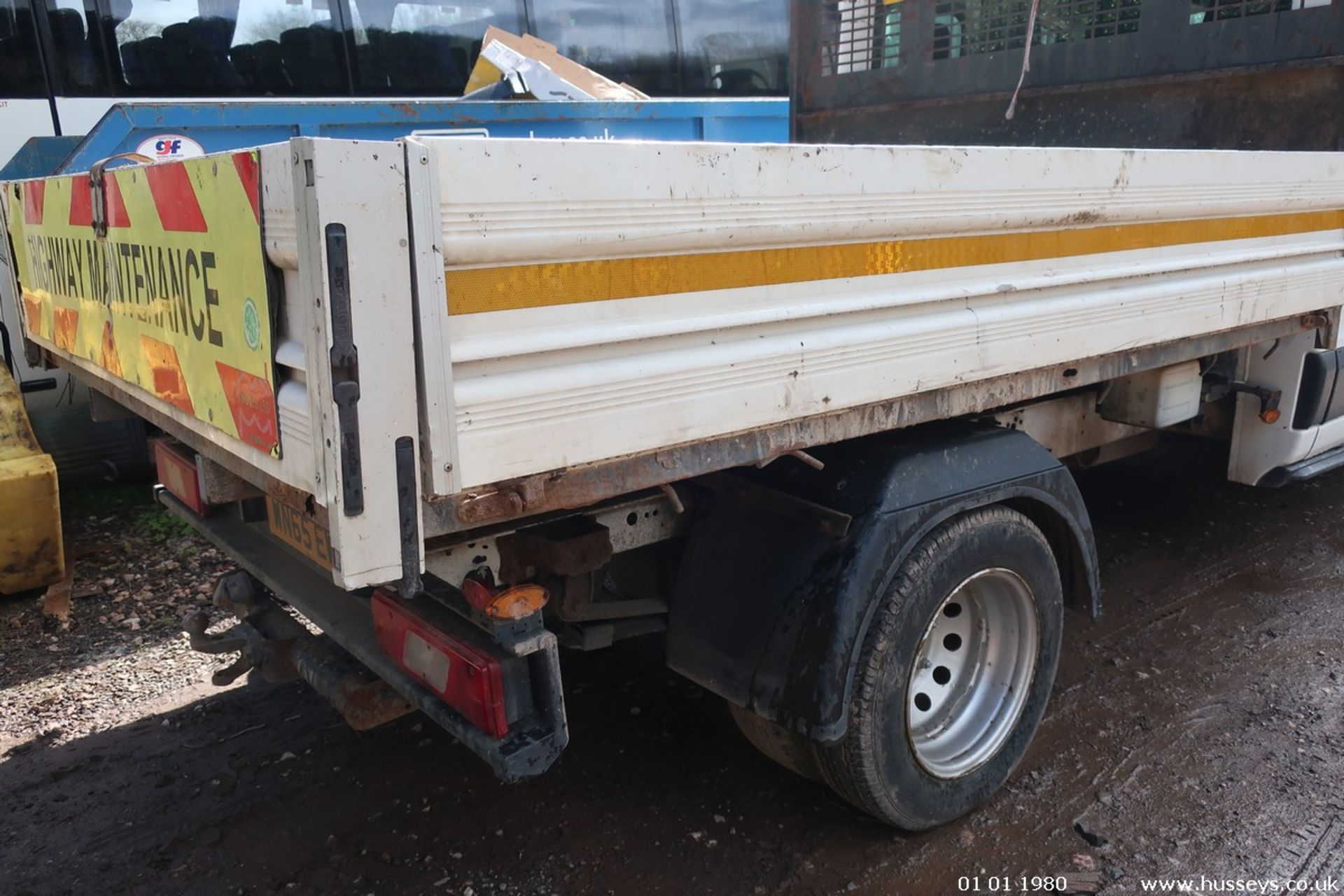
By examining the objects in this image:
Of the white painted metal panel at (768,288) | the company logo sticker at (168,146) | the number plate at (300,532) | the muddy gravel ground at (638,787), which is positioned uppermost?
the company logo sticker at (168,146)

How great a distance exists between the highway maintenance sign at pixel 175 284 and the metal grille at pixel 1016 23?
3.93 metres

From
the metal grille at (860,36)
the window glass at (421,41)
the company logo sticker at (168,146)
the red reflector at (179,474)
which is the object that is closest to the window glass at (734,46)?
the window glass at (421,41)

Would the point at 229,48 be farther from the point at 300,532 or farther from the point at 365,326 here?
the point at 365,326

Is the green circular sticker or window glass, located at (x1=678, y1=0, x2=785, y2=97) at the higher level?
window glass, located at (x1=678, y1=0, x2=785, y2=97)

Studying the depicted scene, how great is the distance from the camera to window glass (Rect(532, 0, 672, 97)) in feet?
23.9

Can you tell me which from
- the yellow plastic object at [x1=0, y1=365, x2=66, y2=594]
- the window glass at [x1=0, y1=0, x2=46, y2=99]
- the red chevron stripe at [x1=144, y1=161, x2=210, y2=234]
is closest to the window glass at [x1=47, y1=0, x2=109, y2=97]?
the window glass at [x1=0, y1=0, x2=46, y2=99]

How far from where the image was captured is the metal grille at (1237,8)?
3.96m

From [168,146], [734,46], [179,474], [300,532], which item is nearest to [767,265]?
[300,532]

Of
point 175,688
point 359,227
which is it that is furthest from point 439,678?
point 175,688

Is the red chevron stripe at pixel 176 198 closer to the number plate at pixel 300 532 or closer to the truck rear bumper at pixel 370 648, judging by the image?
the number plate at pixel 300 532

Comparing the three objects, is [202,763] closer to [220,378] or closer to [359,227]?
[220,378]

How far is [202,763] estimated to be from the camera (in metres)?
3.11

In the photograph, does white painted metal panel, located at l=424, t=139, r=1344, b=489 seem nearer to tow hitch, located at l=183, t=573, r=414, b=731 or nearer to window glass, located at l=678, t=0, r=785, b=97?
tow hitch, located at l=183, t=573, r=414, b=731

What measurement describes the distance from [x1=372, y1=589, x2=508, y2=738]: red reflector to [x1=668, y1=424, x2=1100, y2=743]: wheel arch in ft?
2.12
